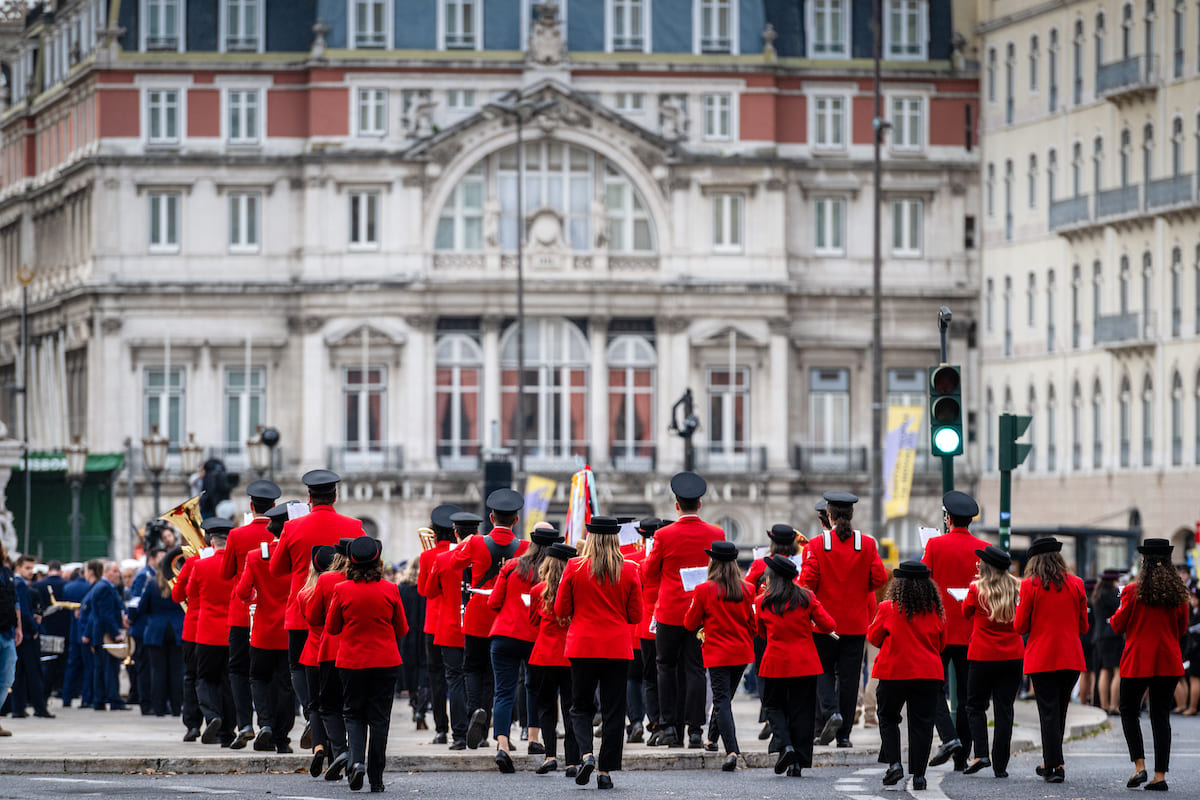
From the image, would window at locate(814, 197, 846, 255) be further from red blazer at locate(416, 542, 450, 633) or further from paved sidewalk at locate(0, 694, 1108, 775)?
red blazer at locate(416, 542, 450, 633)

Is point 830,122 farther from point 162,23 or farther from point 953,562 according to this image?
point 953,562

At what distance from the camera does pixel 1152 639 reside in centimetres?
2128

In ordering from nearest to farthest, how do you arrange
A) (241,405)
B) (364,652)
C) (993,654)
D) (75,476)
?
Result: (364,652)
(993,654)
(75,476)
(241,405)

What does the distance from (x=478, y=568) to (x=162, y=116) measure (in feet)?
173

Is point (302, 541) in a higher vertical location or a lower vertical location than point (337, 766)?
higher

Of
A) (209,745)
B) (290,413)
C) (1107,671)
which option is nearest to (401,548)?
(290,413)

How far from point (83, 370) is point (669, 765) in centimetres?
5483

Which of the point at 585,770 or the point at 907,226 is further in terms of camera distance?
the point at 907,226

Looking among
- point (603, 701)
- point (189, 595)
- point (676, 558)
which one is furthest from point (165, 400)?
point (603, 701)

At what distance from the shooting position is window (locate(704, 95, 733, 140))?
73250mm

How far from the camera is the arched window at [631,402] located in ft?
239

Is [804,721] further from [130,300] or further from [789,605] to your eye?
[130,300]

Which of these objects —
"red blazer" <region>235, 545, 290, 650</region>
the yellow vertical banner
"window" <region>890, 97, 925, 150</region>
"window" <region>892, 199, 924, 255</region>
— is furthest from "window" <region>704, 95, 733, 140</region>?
"red blazer" <region>235, 545, 290, 650</region>

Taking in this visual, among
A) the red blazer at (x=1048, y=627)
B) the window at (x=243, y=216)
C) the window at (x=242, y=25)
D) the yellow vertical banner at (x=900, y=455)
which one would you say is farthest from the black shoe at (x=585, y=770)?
the window at (x=242, y=25)
